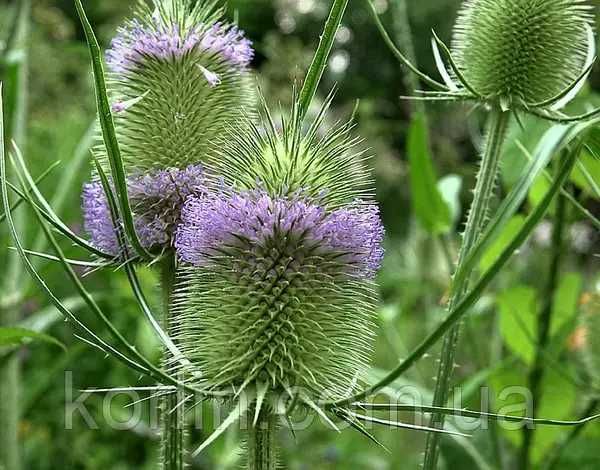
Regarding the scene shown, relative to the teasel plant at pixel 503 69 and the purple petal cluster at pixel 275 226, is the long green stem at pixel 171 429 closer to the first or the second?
the purple petal cluster at pixel 275 226

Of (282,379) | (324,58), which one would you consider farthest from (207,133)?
(282,379)

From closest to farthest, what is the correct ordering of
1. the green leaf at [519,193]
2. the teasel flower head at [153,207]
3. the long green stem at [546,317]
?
the green leaf at [519,193] < the teasel flower head at [153,207] < the long green stem at [546,317]

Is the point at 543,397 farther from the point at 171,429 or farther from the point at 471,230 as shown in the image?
the point at 171,429

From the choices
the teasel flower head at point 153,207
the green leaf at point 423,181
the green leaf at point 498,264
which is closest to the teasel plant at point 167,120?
the teasel flower head at point 153,207

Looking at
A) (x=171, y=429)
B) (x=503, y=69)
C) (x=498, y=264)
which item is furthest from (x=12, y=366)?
(x=498, y=264)

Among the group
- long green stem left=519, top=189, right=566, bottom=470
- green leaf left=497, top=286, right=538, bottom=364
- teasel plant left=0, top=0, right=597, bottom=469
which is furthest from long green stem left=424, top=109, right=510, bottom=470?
green leaf left=497, top=286, right=538, bottom=364
